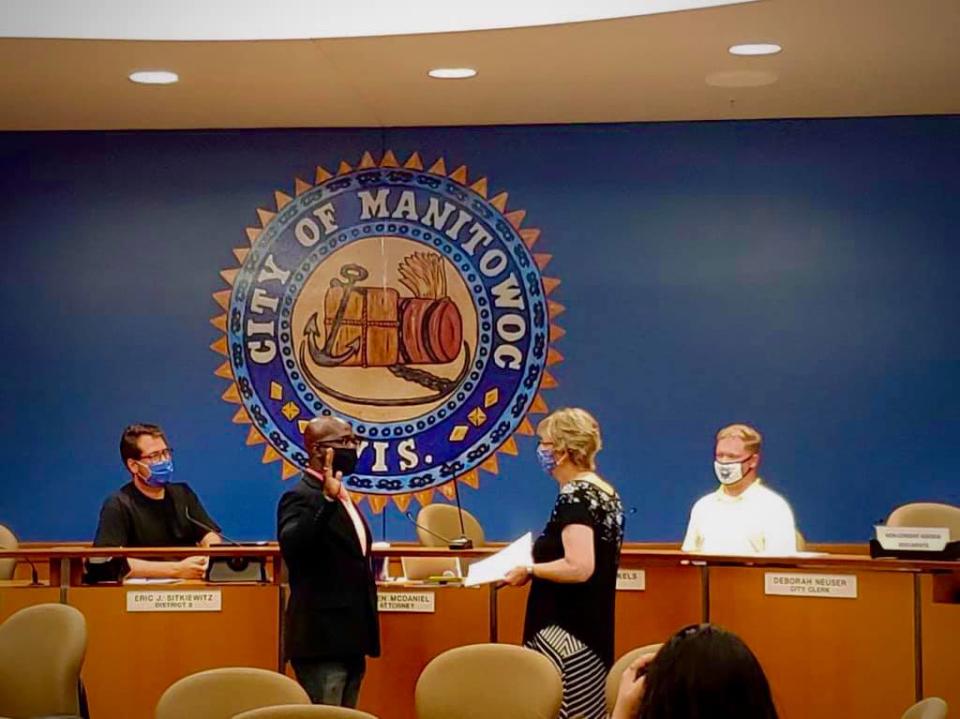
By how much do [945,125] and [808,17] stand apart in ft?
7.91

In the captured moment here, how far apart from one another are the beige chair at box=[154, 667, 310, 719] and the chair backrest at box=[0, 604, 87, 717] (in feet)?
3.63

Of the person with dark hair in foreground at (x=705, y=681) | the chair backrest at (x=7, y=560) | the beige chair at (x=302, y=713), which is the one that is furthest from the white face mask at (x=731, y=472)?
the person with dark hair in foreground at (x=705, y=681)

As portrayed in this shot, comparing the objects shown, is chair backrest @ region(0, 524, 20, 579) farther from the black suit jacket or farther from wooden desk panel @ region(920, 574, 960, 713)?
wooden desk panel @ region(920, 574, 960, 713)

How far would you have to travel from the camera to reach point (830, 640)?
6129mm

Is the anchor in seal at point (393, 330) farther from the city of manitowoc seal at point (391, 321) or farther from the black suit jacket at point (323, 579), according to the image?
the black suit jacket at point (323, 579)

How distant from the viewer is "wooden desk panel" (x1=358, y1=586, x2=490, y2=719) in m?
6.40

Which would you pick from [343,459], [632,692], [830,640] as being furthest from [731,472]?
[632,692]

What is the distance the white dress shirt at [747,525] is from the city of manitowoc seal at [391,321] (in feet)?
6.60

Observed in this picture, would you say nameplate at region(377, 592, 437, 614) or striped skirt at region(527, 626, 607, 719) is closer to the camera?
striped skirt at region(527, 626, 607, 719)

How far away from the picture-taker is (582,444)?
5738 millimetres

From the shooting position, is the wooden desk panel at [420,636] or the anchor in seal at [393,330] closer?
the wooden desk panel at [420,636]

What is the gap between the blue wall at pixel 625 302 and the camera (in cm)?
881

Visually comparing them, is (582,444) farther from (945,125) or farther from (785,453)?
(945,125)

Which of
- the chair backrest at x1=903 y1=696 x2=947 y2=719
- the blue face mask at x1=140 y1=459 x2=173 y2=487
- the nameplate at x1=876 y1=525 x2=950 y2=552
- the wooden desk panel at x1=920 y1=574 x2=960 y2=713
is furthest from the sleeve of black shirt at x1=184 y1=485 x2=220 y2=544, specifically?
the chair backrest at x1=903 y1=696 x2=947 y2=719
